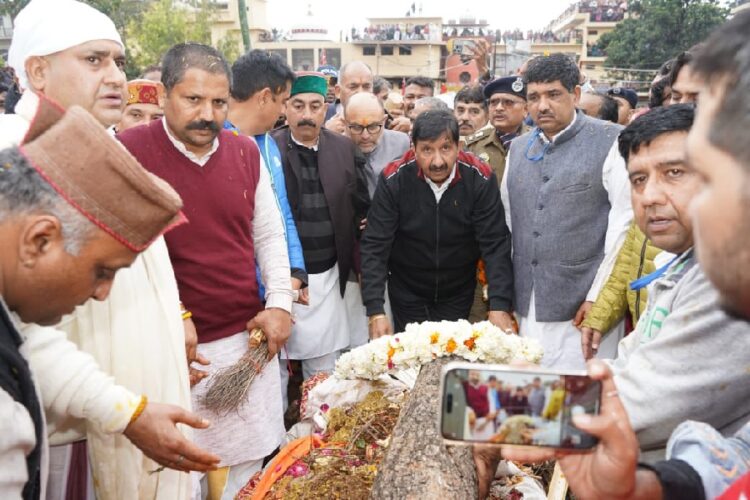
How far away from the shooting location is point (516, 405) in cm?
123

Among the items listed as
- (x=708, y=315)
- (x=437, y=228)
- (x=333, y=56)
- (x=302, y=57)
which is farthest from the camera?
(x=333, y=56)

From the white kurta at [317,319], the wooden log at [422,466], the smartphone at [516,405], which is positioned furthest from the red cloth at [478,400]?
the white kurta at [317,319]

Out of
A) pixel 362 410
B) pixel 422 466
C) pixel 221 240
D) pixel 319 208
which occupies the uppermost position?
pixel 221 240

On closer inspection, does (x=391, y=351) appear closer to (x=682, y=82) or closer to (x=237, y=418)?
(x=237, y=418)

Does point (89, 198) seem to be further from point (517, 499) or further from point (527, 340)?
point (527, 340)

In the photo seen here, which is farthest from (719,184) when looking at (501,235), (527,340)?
(501,235)

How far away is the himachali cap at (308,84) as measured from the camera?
4230 mm

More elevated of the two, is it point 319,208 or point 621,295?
point 319,208

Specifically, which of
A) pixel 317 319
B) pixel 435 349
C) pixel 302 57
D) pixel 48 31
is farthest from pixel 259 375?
pixel 302 57

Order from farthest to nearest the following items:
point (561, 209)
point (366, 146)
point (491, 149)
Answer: point (491, 149), point (366, 146), point (561, 209)

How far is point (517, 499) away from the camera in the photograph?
239 cm

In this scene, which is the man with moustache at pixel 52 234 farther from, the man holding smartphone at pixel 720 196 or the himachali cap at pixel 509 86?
the himachali cap at pixel 509 86

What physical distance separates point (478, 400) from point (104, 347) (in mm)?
1416

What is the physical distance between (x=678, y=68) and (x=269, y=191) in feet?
8.99
